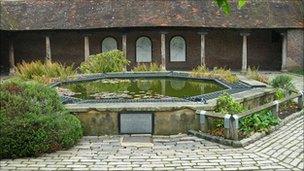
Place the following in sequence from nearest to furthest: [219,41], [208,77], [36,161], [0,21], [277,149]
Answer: [36,161]
[277,149]
[208,77]
[0,21]
[219,41]

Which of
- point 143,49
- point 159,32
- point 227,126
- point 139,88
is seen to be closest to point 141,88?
point 139,88

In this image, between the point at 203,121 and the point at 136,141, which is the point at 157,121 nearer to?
the point at 136,141

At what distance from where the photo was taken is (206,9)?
1220 inches

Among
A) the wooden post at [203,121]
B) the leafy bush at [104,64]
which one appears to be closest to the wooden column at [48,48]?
the leafy bush at [104,64]

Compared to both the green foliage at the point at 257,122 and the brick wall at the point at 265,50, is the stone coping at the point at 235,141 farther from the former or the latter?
the brick wall at the point at 265,50

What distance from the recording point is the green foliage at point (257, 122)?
37.7 feet

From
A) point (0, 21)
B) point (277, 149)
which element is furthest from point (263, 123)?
point (0, 21)

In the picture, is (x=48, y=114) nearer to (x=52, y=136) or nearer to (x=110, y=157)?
(x=52, y=136)

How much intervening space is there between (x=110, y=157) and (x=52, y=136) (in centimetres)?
129

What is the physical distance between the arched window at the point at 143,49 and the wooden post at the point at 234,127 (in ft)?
73.6

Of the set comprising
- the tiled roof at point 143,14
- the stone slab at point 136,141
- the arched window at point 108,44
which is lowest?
the stone slab at point 136,141

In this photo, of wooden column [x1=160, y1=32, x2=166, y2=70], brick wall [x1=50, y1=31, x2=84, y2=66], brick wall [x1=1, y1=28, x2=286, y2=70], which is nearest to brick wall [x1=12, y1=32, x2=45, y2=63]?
brick wall [x1=1, y1=28, x2=286, y2=70]

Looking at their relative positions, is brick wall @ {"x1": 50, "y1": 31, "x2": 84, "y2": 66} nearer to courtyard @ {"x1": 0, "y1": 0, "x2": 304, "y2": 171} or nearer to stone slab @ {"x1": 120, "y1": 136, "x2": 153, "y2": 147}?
courtyard @ {"x1": 0, "y1": 0, "x2": 304, "y2": 171}

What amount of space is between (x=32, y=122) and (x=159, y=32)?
2111 centimetres
